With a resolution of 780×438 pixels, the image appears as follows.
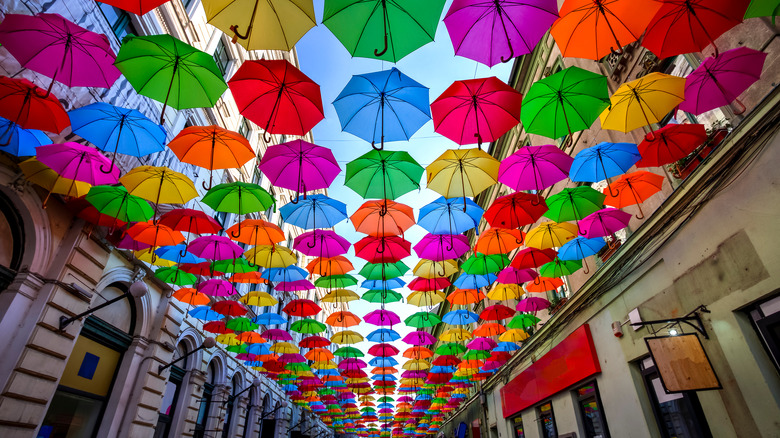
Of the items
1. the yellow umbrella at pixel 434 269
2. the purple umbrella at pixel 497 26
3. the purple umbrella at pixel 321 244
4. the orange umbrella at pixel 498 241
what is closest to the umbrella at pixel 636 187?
the orange umbrella at pixel 498 241

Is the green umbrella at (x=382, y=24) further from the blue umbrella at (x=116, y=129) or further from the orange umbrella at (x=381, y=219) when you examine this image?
the orange umbrella at (x=381, y=219)

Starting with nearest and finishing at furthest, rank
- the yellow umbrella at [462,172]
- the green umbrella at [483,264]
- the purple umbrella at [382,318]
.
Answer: the yellow umbrella at [462,172] → the green umbrella at [483,264] → the purple umbrella at [382,318]

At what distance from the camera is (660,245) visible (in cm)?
710

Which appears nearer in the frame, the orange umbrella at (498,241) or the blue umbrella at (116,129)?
the blue umbrella at (116,129)

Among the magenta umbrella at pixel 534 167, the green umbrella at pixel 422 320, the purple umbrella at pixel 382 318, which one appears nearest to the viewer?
the magenta umbrella at pixel 534 167

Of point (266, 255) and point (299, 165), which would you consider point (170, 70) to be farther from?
point (266, 255)

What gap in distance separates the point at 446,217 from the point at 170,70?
256 inches

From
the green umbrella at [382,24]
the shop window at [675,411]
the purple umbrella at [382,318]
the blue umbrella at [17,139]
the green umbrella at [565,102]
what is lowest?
the shop window at [675,411]

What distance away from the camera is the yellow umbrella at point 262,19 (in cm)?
486

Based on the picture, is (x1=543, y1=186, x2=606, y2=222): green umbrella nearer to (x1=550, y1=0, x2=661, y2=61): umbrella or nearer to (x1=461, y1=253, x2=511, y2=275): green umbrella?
(x1=461, y1=253, x2=511, y2=275): green umbrella

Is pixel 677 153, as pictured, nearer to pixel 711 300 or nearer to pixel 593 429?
pixel 711 300

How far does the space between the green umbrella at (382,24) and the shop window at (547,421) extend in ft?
40.3

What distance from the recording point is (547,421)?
12844 millimetres

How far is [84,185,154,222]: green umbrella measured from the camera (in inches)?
294
